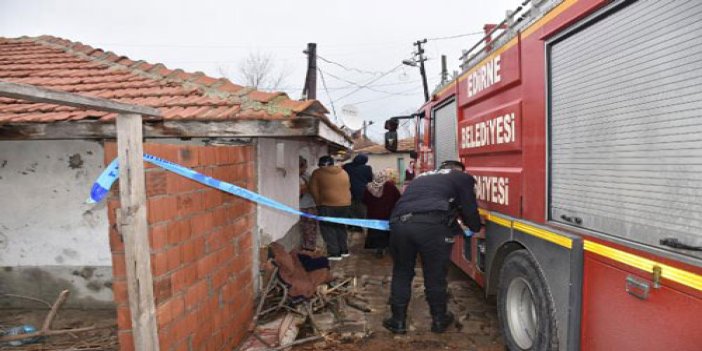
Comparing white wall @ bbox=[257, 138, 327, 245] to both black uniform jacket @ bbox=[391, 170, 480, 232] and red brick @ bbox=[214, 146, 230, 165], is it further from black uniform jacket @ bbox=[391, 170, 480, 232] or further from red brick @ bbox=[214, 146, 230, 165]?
black uniform jacket @ bbox=[391, 170, 480, 232]

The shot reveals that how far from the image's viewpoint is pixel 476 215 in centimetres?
388

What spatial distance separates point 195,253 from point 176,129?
4.92 feet

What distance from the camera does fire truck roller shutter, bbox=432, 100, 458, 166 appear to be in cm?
507

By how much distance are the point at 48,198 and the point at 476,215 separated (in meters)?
4.32

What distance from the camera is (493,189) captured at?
3.87m

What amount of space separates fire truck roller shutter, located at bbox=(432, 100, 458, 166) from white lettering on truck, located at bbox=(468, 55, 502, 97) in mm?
593

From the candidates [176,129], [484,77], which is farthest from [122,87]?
[484,77]

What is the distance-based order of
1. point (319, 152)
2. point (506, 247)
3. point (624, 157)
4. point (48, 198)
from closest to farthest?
point (624, 157) → point (506, 247) → point (48, 198) → point (319, 152)

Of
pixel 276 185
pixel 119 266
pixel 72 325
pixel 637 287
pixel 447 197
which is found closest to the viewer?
pixel 637 287

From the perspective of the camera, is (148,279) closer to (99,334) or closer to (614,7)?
(99,334)

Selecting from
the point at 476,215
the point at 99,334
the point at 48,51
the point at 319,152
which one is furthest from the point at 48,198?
the point at 319,152

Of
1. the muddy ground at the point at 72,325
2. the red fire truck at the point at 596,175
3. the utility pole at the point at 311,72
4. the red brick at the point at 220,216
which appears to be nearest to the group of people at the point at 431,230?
the red fire truck at the point at 596,175

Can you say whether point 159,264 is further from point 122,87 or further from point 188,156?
point 122,87

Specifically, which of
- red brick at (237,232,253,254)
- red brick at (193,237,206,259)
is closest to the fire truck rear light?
red brick at (193,237,206,259)
